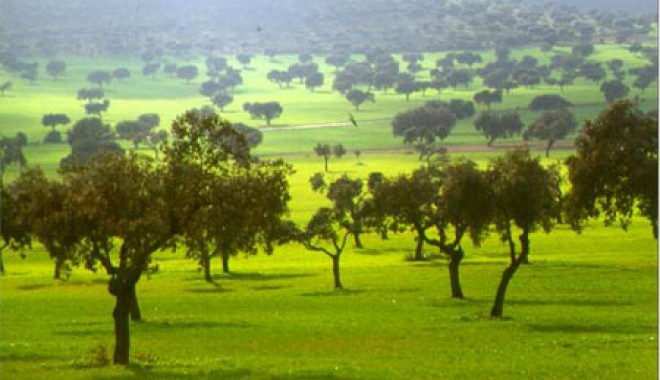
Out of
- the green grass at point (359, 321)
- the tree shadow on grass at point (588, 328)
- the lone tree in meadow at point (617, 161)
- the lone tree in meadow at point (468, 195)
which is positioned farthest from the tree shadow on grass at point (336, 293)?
the tree shadow on grass at point (588, 328)

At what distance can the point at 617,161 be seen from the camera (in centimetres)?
6738

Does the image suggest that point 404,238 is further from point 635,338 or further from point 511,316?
point 635,338

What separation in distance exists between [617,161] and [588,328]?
Result: 1636cm

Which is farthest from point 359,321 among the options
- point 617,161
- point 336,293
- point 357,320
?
point 617,161

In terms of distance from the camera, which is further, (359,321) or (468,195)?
(468,195)

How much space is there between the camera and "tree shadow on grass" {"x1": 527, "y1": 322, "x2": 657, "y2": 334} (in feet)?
171

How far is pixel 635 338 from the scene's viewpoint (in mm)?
48562

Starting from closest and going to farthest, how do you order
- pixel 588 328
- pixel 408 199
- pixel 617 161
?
1. pixel 588 328
2. pixel 617 161
3. pixel 408 199

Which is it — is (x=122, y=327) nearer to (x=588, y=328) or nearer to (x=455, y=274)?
(x=588, y=328)

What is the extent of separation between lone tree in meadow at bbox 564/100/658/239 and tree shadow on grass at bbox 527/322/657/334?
1255 cm

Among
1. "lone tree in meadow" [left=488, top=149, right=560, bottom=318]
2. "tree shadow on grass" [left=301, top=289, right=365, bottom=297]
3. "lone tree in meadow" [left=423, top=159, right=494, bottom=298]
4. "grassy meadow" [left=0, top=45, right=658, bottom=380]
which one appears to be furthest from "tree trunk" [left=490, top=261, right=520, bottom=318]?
"tree shadow on grass" [left=301, top=289, right=365, bottom=297]

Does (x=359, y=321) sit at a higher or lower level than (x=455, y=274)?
lower

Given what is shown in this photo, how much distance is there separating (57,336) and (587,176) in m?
30.7

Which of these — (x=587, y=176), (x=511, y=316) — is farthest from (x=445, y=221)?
(x=511, y=316)
